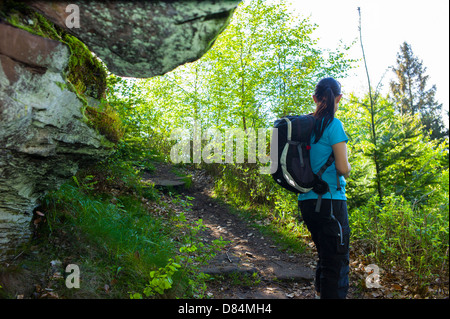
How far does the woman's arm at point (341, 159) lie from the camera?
2799mm

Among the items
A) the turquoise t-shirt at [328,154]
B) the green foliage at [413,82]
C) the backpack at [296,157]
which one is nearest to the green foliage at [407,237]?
the turquoise t-shirt at [328,154]

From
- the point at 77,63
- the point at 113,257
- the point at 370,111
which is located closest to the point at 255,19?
the point at 370,111

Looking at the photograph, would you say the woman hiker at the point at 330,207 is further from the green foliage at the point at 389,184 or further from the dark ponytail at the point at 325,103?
the green foliage at the point at 389,184

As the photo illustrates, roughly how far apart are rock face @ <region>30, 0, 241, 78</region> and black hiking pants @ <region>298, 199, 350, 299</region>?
1.88m

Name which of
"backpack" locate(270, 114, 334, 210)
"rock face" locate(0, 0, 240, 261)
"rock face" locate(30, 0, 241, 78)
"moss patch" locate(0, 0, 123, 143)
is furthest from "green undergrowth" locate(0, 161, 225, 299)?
"rock face" locate(30, 0, 241, 78)

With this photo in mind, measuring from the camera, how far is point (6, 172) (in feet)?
9.11

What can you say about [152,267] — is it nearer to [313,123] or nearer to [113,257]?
[113,257]

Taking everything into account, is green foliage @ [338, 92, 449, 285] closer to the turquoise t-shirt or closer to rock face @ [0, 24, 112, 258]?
the turquoise t-shirt

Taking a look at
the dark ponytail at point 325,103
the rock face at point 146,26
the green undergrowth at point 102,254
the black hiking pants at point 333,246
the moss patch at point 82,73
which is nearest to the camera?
the rock face at point 146,26

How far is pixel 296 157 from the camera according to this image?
2973mm

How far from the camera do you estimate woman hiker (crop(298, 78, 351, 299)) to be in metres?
2.81

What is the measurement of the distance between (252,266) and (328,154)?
287 centimetres

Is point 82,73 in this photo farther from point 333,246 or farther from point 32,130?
point 333,246
